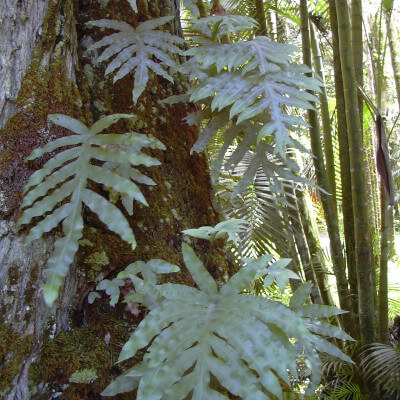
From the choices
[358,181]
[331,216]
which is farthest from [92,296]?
[331,216]

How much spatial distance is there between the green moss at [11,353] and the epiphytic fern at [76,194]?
26 centimetres

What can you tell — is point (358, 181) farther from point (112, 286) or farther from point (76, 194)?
point (76, 194)

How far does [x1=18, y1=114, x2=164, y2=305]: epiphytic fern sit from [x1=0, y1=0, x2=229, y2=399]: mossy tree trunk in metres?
0.14

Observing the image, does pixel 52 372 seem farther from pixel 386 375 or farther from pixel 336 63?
pixel 336 63

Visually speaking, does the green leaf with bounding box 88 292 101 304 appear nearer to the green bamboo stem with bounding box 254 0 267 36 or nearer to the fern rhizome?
the fern rhizome

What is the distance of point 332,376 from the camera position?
8.25ft

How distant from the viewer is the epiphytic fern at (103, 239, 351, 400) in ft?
2.33

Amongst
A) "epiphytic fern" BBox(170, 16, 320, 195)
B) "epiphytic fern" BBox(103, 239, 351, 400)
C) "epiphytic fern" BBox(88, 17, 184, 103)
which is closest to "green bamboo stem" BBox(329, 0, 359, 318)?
"epiphytic fern" BBox(170, 16, 320, 195)

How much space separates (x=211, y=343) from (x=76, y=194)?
1.36ft

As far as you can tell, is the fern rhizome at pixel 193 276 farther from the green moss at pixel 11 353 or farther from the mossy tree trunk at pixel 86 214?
the green moss at pixel 11 353

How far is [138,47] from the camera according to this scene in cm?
125

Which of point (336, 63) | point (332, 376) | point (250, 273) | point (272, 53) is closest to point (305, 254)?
point (332, 376)

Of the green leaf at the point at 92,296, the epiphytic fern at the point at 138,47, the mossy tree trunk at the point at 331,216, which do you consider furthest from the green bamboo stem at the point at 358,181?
the green leaf at the point at 92,296

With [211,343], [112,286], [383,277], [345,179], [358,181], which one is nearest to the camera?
[211,343]
